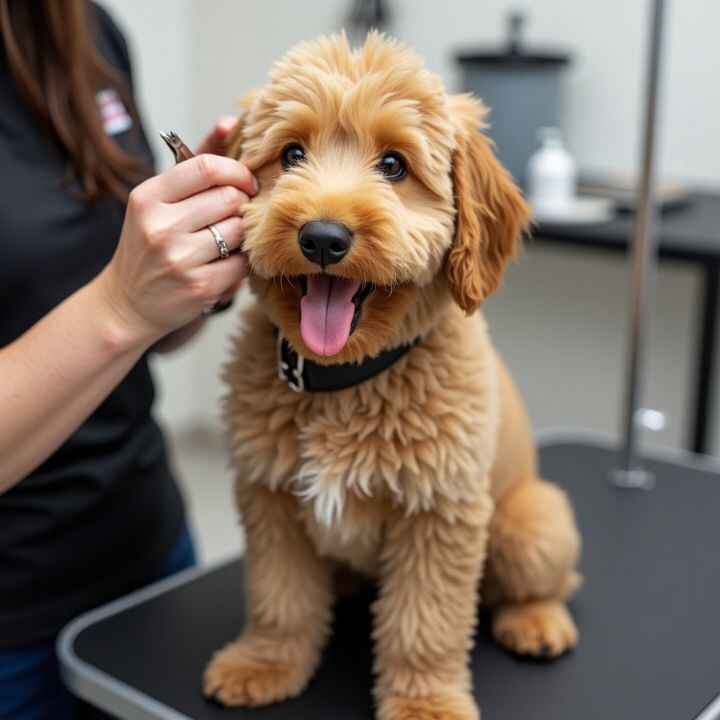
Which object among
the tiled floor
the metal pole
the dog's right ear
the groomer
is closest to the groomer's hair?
the groomer

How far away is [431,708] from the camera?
87cm

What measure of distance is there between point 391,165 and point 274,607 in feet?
1.34

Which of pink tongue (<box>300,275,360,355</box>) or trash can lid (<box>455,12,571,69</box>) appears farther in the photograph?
trash can lid (<box>455,12,571,69</box>)

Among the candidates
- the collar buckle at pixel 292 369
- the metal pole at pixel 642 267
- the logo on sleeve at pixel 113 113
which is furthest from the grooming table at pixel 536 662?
the logo on sleeve at pixel 113 113

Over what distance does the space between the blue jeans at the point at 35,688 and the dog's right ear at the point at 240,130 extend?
1.93ft

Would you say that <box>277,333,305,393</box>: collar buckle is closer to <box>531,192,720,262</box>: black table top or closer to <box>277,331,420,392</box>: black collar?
<box>277,331,420,392</box>: black collar

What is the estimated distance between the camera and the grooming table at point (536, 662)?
923mm

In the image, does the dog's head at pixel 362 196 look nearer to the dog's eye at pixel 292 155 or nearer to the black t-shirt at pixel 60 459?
the dog's eye at pixel 292 155

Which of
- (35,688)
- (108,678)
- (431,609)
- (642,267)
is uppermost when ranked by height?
(642,267)

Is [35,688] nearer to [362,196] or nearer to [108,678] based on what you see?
[108,678]

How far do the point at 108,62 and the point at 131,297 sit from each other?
545 millimetres

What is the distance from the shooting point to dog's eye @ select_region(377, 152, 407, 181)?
0.80 meters

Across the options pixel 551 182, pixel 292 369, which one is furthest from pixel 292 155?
pixel 551 182

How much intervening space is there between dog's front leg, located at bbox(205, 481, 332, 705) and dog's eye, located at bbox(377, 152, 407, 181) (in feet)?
1.00
